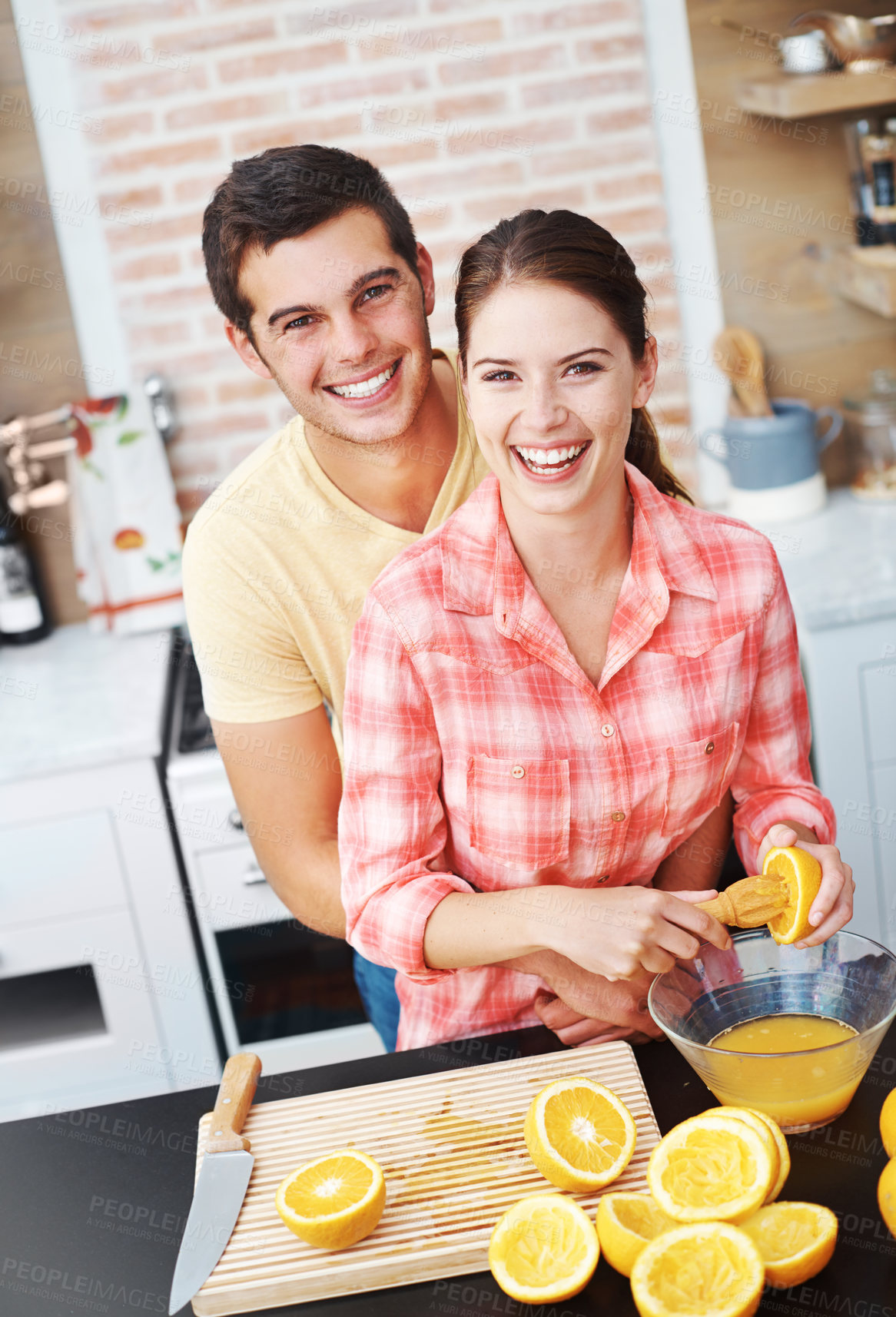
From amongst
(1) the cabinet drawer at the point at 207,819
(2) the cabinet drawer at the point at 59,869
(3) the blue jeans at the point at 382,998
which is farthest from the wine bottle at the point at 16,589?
(3) the blue jeans at the point at 382,998

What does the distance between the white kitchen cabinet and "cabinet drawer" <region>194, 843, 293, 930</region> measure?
1.9 inches

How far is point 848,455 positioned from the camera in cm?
280

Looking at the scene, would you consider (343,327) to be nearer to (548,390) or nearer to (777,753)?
(548,390)

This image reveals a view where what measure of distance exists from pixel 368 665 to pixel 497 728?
5.4 inches

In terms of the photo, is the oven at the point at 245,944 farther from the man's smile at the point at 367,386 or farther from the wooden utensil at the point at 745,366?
the wooden utensil at the point at 745,366

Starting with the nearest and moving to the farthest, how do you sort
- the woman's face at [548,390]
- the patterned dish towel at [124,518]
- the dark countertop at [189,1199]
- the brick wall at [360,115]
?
the dark countertop at [189,1199] → the woman's face at [548,390] → the brick wall at [360,115] → the patterned dish towel at [124,518]

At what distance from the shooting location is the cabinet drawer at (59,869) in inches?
88.2

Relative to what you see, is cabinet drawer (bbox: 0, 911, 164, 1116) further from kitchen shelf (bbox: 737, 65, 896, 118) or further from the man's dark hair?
kitchen shelf (bbox: 737, 65, 896, 118)

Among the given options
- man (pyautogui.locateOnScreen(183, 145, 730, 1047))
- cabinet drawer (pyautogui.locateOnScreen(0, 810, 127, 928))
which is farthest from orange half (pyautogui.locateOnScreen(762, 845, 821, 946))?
cabinet drawer (pyautogui.locateOnScreen(0, 810, 127, 928))

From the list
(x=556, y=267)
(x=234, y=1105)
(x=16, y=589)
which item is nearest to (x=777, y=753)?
(x=556, y=267)

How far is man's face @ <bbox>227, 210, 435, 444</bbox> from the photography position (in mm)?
1323

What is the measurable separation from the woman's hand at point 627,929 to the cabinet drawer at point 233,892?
122 cm

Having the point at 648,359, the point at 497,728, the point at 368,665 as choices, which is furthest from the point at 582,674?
the point at 648,359

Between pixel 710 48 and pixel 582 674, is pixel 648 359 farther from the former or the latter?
pixel 710 48
